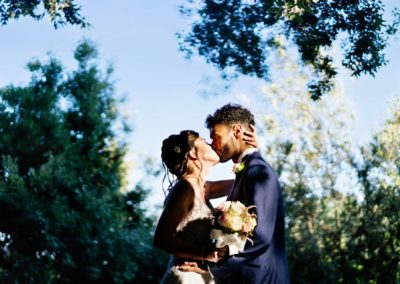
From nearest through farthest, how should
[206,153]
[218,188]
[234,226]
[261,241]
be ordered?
1. [234,226]
2. [261,241]
3. [206,153]
4. [218,188]

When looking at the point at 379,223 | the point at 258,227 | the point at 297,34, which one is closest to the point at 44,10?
the point at 297,34

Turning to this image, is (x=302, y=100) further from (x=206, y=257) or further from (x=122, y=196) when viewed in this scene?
(x=206, y=257)

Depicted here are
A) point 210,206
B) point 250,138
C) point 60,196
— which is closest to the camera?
point 250,138

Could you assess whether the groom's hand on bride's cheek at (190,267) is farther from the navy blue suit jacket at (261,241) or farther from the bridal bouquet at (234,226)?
the bridal bouquet at (234,226)

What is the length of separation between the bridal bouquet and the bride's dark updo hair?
2.61ft

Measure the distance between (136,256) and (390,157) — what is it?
28.3 feet

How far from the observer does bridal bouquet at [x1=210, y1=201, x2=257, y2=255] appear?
3.52 m

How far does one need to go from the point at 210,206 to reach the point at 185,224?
549 millimetres

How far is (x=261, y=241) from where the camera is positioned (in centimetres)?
360

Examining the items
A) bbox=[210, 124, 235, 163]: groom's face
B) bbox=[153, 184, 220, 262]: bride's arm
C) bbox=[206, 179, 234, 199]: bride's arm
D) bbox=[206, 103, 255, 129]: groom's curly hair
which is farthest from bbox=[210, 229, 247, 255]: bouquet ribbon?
bbox=[206, 179, 234, 199]: bride's arm

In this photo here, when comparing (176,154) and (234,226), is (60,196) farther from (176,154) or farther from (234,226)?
(234,226)

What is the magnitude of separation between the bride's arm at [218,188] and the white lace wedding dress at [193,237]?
100cm

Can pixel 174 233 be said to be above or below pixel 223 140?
below

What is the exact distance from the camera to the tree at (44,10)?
28.6ft
